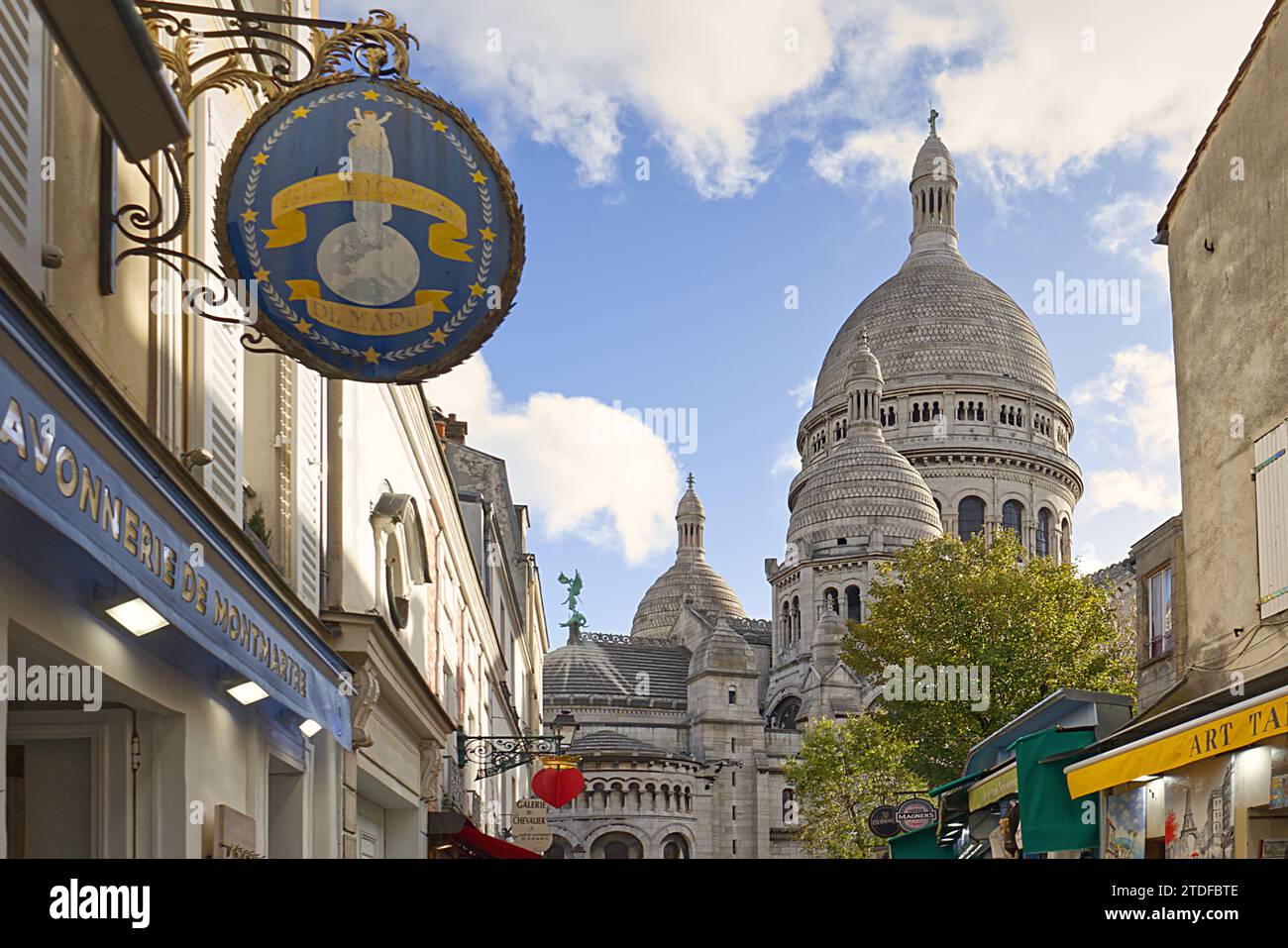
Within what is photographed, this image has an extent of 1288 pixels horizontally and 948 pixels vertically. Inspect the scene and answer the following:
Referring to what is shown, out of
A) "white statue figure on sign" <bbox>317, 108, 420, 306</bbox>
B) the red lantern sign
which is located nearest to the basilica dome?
the red lantern sign

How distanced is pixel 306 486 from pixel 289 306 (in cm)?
566

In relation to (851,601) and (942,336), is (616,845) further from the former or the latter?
(942,336)

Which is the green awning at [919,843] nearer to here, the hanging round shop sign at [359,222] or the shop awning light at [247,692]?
the shop awning light at [247,692]

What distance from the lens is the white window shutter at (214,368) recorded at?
8.89m

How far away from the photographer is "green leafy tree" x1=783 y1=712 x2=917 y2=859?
1681 inches

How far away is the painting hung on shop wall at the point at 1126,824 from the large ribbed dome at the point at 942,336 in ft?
288

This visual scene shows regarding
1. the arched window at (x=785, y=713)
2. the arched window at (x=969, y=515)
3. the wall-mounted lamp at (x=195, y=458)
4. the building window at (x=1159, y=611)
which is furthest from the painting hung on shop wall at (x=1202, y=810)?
the arched window at (x=969, y=515)

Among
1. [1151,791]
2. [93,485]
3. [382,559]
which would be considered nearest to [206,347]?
[93,485]

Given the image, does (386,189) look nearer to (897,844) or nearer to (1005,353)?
(897,844)

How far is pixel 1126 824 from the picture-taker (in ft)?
54.0

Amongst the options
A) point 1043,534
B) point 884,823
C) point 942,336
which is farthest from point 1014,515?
point 884,823
